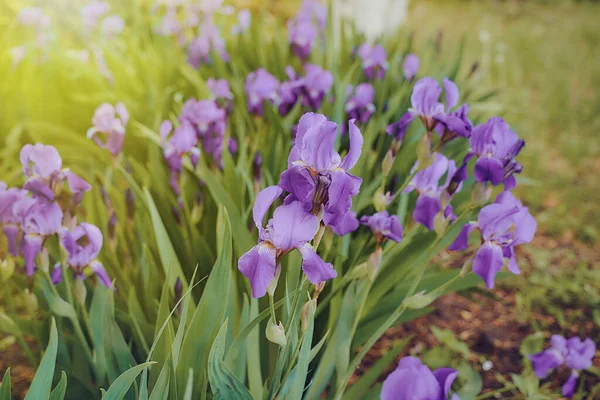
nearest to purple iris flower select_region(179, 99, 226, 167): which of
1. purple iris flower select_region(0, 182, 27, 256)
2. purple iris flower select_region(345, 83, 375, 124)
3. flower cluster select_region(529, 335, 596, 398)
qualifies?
purple iris flower select_region(345, 83, 375, 124)

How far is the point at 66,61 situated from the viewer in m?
2.55

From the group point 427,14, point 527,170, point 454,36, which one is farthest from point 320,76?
point 427,14

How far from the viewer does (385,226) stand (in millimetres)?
1065

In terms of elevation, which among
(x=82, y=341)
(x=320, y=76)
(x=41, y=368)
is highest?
(x=320, y=76)

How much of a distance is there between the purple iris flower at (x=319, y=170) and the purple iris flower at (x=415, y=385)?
0.26 metres

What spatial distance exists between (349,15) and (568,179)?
1613mm

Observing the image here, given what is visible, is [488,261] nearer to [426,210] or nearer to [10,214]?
[426,210]

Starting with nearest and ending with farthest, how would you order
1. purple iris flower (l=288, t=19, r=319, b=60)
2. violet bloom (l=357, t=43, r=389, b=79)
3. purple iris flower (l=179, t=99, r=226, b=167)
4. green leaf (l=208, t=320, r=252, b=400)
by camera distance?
green leaf (l=208, t=320, r=252, b=400)
purple iris flower (l=179, t=99, r=226, b=167)
violet bloom (l=357, t=43, r=389, b=79)
purple iris flower (l=288, t=19, r=319, b=60)

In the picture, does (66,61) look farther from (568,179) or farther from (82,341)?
(568,179)

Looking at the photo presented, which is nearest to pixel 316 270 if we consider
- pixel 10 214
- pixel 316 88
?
pixel 10 214

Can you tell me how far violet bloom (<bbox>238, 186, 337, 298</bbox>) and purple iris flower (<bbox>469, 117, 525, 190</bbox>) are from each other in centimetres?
40

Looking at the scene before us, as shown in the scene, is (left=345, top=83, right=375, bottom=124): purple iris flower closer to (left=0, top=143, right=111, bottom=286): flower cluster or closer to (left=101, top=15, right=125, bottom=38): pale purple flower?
(left=0, top=143, right=111, bottom=286): flower cluster

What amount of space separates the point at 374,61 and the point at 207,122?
0.88 m

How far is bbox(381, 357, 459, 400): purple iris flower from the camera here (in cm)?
81
